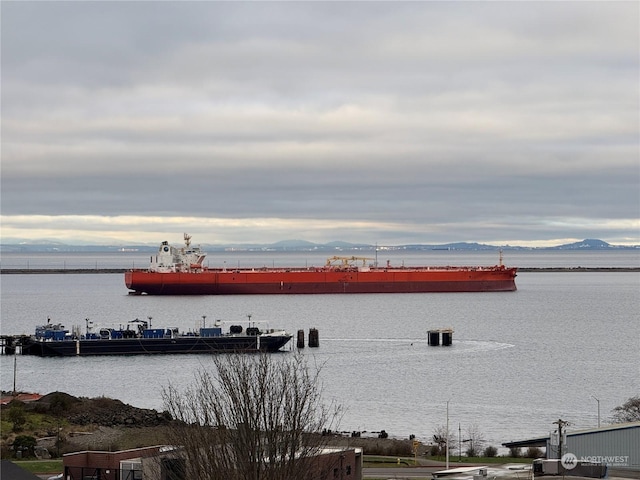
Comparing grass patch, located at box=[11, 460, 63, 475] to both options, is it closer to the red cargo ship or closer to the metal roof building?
the metal roof building

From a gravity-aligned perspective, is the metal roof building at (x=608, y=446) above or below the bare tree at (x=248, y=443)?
below

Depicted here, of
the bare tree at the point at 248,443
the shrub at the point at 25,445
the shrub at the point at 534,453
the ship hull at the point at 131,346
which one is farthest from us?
the ship hull at the point at 131,346

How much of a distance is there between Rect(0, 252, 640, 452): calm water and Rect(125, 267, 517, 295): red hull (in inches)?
68.6

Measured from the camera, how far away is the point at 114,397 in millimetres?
42000

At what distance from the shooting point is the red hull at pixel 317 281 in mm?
99312

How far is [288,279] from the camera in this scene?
332ft

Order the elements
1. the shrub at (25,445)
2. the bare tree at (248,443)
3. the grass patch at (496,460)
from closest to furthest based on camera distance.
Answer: the bare tree at (248,443)
the grass patch at (496,460)
the shrub at (25,445)

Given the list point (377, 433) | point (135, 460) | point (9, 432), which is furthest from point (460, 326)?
point (135, 460)

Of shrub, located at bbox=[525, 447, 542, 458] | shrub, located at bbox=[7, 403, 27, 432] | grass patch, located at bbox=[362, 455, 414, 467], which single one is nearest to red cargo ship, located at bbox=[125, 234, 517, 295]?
shrub, located at bbox=[7, 403, 27, 432]

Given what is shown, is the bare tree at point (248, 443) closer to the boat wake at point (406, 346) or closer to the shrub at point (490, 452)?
the shrub at point (490, 452)

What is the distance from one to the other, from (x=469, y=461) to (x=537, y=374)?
69.9 ft

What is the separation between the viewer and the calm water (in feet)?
124

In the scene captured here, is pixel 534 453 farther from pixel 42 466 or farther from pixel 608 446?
pixel 42 466

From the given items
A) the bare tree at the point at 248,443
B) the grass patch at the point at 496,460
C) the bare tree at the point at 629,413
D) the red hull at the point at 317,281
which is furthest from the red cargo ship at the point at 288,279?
the bare tree at the point at 248,443
